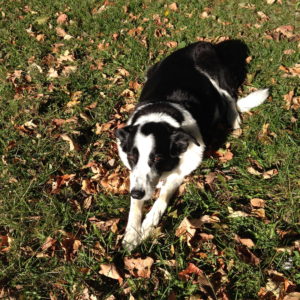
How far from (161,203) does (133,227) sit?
1.25 feet

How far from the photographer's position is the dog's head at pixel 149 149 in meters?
2.81

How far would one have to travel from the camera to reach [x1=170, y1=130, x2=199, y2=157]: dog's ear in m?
2.91

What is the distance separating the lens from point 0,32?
6.08m

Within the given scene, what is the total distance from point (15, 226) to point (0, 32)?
15.5ft

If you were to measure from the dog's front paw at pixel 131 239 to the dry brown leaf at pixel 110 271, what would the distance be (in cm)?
22

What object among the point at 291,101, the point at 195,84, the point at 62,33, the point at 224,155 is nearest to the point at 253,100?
the point at 291,101

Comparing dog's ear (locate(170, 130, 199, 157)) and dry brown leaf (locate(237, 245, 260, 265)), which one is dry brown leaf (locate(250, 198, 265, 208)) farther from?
dog's ear (locate(170, 130, 199, 157))

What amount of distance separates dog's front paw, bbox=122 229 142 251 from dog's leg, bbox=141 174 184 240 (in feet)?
0.17

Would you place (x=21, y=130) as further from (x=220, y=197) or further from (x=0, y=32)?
(x=0, y=32)

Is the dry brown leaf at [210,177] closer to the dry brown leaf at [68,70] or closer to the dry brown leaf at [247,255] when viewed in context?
the dry brown leaf at [247,255]

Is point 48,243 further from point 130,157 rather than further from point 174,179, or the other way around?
point 174,179

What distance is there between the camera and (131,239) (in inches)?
109

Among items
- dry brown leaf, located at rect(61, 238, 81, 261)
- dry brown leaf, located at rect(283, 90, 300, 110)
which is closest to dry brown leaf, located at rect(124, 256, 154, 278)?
dry brown leaf, located at rect(61, 238, 81, 261)

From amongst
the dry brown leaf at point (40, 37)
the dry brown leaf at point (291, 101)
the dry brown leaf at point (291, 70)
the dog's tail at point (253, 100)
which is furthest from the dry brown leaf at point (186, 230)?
the dry brown leaf at point (40, 37)
